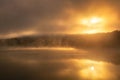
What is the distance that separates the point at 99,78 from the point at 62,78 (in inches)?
922

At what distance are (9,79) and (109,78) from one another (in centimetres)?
6240

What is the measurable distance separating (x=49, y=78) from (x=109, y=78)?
37871 millimetres

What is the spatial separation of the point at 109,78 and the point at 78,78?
19.6m

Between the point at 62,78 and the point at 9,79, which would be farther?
the point at 62,78

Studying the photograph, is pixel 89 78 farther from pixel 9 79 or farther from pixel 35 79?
pixel 9 79

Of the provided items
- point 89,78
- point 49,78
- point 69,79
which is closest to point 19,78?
point 49,78

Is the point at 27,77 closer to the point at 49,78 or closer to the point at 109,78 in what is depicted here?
the point at 49,78

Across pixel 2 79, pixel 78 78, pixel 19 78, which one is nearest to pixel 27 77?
pixel 19 78

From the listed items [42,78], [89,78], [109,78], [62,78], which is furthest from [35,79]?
[109,78]

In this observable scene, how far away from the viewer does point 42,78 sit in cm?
18775

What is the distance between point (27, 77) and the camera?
18925cm

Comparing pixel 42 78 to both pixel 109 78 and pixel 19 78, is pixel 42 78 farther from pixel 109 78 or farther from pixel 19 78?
pixel 109 78

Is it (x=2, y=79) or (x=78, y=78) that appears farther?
(x=78, y=78)

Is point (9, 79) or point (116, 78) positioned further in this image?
point (116, 78)
